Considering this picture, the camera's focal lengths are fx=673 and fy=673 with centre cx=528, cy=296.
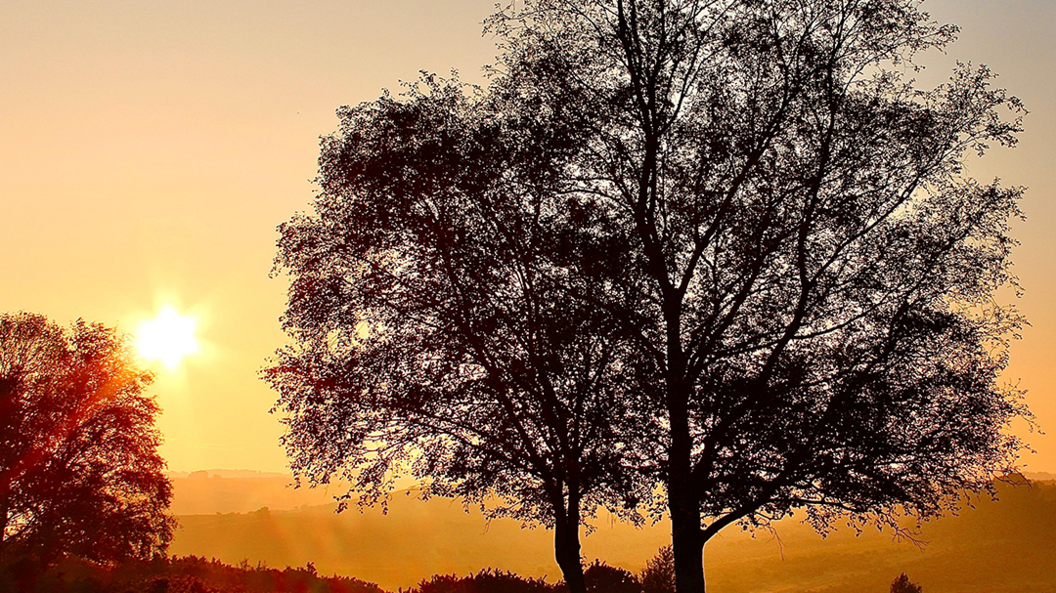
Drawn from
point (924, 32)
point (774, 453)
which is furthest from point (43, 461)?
point (924, 32)

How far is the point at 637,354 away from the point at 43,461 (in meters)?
32.6

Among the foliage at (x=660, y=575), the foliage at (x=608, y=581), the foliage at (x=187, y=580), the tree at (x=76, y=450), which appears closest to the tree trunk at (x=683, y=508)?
the foliage at (x=608, y=581)

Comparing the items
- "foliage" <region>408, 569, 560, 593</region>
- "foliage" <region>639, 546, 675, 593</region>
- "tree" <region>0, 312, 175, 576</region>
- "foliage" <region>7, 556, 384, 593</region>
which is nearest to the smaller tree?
"foliage" <region>639, 546, 675, 593</region>

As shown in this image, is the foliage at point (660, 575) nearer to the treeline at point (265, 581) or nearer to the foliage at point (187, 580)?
the treeline at point (265, 581)

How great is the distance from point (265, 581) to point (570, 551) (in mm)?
12868

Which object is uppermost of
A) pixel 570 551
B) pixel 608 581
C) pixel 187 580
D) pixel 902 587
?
pixel 570 551

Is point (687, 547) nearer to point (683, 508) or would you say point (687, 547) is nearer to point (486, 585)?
point (683, 508)

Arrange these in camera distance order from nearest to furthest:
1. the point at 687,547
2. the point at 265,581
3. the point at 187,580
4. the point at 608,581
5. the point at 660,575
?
1. the point at 687,547
2. the point at 187,580
3. the point at 608,581
4. the point at 265,581
5. the point at 660,575

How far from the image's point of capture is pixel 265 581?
24766mm

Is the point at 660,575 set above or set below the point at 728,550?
above

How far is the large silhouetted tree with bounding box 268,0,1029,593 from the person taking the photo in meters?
16.1

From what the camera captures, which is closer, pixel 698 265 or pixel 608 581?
pixel 698 265

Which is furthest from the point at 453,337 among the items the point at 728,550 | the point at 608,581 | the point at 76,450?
the point at 728,550

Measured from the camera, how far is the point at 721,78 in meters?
19.0
